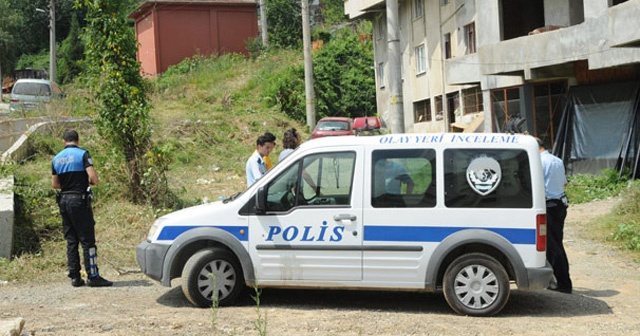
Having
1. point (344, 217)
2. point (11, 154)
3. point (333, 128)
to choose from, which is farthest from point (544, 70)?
point (344, 217)

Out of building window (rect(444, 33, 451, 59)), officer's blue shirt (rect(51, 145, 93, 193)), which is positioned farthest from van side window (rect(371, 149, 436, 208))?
building window (rect(444, 33, 451, 59))

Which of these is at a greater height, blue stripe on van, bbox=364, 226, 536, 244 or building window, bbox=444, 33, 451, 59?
building window, bbox=444, 33, 451, 59

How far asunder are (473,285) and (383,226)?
1055mm

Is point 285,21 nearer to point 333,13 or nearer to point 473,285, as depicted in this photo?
point 333,13

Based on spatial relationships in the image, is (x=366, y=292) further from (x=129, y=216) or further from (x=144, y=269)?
(x=129, y=216)

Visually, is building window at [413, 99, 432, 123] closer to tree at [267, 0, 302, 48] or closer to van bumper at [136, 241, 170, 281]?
tree at [267, 0, 302, 48]

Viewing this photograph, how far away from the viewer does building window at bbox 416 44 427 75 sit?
34562 millimetres

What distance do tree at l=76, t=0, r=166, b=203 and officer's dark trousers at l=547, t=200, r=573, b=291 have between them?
24.4 feet

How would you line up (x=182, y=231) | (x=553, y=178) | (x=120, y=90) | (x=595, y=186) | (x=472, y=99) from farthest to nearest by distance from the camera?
(x=472, y=99)
(x=595, y=186)
(x=120, y=90)
(x=553, y=178)
(x=182, y=231)

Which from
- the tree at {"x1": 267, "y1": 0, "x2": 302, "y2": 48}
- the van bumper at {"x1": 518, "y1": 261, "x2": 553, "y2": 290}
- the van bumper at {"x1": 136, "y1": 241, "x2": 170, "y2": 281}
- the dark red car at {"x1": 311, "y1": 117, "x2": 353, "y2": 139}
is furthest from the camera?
the tree at {"x1": 267, "y1": 0, "x2": 302, "y2": 48}

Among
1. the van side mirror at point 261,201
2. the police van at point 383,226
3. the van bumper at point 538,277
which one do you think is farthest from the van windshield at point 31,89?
the van bumper at point 538,277

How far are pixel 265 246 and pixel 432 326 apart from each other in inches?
74.0

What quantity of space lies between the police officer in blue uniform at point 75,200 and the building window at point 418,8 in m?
27.7

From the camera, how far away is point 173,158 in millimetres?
18766
